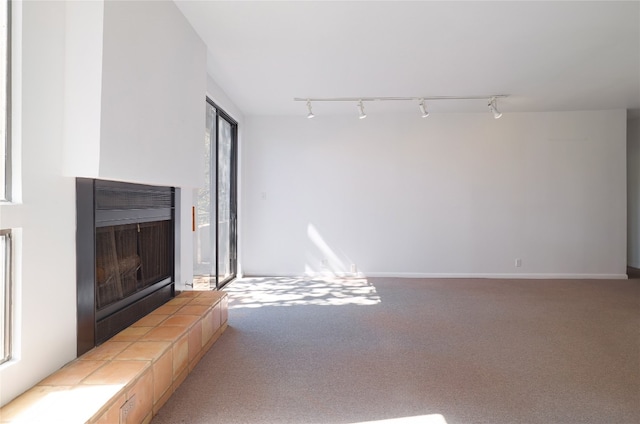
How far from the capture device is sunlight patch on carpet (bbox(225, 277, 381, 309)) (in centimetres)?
427

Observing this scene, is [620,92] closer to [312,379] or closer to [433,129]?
[433,129]

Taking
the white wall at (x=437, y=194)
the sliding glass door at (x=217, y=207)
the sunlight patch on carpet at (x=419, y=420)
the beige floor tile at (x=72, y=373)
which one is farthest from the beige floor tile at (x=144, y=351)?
the white wall at (x=437, y=194)

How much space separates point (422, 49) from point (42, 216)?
10.1ft

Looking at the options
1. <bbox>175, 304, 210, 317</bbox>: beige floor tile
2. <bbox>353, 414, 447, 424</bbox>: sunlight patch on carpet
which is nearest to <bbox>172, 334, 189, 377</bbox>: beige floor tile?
<bbox>175, 304, 210, 317</bbox>: beige floor tile

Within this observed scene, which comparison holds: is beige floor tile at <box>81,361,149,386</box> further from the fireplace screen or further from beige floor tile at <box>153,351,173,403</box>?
the fireplace screen

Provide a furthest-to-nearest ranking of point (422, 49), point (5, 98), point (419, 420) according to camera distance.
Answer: point (422, 49) < point (419, 420) < point (5, 98)

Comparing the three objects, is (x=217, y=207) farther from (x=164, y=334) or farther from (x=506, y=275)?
(x=506, y=275)

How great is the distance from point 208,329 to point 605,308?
13.5 feet

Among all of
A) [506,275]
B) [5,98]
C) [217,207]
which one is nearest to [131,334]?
[5,98]

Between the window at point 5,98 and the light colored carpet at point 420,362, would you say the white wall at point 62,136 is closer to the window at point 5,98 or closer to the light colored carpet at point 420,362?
the window at point 5,98

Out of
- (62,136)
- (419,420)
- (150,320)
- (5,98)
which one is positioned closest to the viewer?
(5,98)

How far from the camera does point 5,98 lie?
152cm

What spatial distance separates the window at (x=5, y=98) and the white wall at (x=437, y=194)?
422 cm

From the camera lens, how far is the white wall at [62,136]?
158cm
